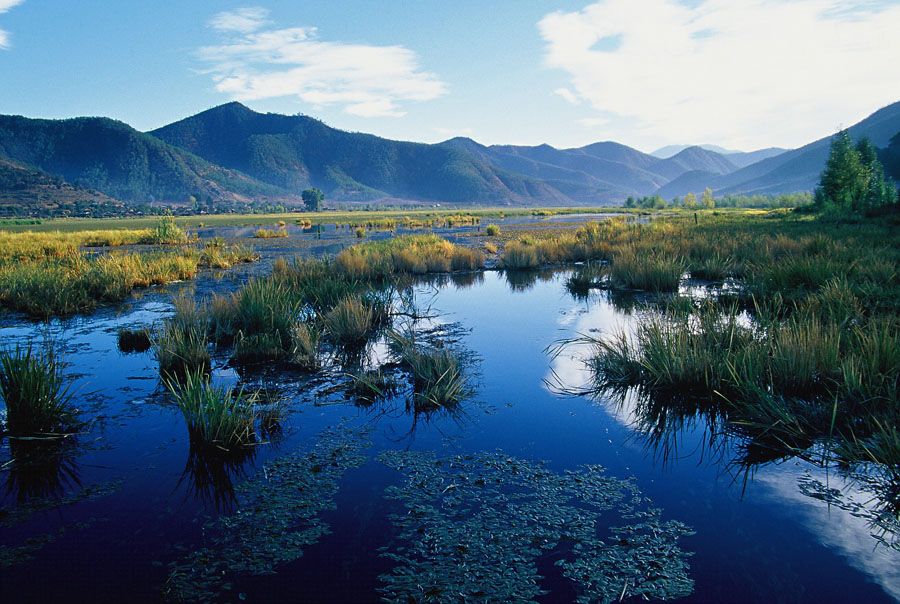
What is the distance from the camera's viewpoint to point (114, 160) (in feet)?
568

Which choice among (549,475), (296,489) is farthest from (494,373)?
(296,489)

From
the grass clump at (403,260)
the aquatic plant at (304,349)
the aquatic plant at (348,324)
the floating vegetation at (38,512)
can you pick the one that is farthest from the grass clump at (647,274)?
the floating vegetation at (38,512)

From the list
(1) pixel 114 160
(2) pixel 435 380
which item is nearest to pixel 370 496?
(2) pixel 435 380

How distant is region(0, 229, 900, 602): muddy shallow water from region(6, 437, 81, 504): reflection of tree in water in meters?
0.02

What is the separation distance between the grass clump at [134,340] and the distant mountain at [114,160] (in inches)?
6643

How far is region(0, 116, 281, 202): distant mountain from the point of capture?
164m

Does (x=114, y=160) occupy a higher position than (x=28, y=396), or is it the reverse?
(x=114, y=160)

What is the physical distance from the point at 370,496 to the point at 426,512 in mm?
604

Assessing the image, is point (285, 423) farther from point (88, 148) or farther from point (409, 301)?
point (88, 148)

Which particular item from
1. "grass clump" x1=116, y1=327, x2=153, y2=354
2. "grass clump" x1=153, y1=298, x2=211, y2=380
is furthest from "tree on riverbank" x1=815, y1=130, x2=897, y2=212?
"grass clump" x1=116, y1=327, x2=153, y2=354

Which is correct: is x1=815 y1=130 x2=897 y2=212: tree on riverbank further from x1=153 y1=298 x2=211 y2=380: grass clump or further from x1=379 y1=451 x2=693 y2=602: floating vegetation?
x1=153 y1=298 x2=211 y2=380: grass clump

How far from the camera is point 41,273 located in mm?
14984

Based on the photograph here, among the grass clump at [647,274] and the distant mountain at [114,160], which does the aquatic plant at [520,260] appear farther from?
the distant mountain at [114,160]

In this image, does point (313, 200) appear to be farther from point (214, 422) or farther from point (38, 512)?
point (38, 512)
